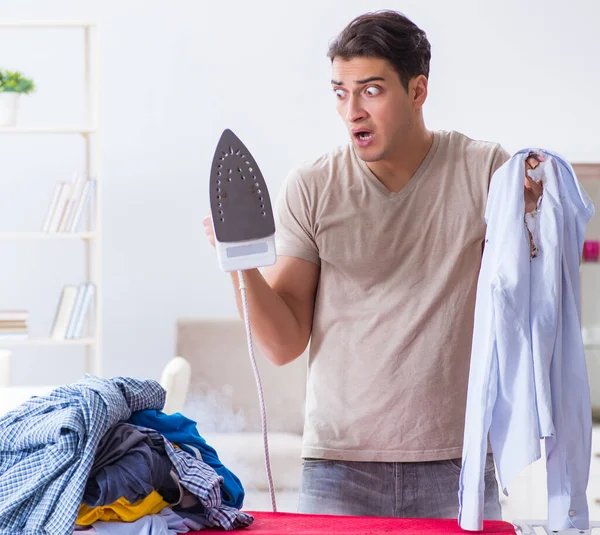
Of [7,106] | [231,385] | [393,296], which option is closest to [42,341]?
[231,385]

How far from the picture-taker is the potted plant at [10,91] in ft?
11.1

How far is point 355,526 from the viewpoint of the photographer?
43.6 inches

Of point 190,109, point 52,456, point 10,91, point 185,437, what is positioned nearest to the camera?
point 52,456

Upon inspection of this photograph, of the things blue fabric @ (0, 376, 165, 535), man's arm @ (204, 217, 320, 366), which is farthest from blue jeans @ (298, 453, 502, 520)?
blue fabric @ (0, 376, 165, 535)

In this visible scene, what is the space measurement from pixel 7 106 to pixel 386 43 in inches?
95.1

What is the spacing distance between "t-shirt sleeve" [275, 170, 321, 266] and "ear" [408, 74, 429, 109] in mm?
229

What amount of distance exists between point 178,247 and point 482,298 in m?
2.76

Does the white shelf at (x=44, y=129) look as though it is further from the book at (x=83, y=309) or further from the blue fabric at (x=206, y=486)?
the blue fabric at (x=206, y=486)

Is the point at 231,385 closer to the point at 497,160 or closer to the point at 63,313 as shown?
the point at 63,313

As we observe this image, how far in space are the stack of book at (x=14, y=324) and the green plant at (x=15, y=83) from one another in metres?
0.86

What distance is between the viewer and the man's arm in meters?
1.39

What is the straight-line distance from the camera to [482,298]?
1.15 m

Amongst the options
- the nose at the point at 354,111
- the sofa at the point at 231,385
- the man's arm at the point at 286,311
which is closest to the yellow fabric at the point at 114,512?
the man's arm at the point at 286,311

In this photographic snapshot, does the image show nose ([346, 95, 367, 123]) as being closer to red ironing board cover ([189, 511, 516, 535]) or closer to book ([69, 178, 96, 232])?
red ironing board cover ([189, 511, 516, 535])
